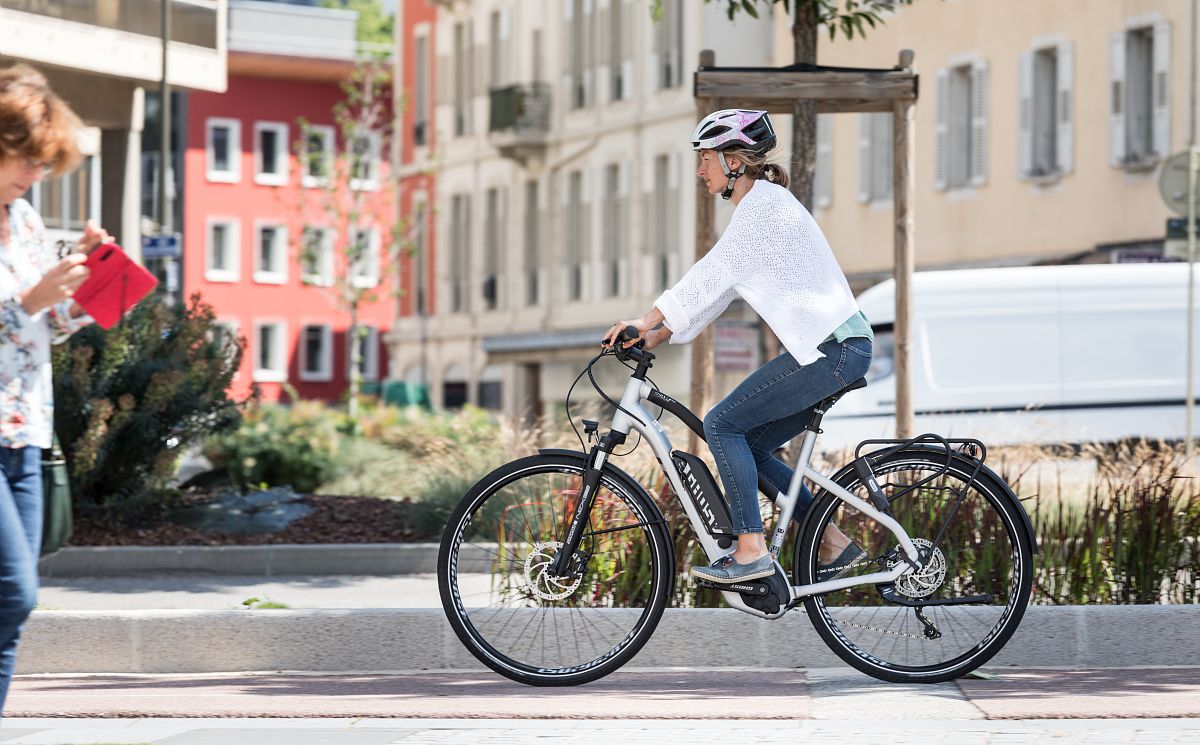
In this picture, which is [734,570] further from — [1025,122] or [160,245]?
[1025,122]

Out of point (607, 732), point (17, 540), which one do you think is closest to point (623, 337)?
point (607, 732)

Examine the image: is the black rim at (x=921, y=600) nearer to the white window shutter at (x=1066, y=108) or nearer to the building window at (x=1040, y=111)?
the white window shutter at (x=1066, y=108)

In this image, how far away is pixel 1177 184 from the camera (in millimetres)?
19812

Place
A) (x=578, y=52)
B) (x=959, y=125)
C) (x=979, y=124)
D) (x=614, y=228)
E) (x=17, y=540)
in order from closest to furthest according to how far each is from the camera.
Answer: (x=17, y=540), (x=979, y=124), (x=959, y=125), (x=614, y=228), (x=578, y=52)

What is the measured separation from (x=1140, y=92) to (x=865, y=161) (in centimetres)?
673

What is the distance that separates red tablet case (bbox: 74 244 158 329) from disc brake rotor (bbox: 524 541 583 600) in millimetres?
2079

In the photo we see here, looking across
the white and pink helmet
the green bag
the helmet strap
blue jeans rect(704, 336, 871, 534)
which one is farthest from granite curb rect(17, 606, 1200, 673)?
the green bag

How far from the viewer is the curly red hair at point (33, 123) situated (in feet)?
19.2

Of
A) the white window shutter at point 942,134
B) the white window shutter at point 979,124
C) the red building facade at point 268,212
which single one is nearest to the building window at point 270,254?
the red building facade at point 268,212

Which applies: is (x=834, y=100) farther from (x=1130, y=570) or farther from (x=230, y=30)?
(x=230, y=30)

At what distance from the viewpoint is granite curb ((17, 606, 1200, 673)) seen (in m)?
8.12

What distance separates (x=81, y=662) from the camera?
848cm

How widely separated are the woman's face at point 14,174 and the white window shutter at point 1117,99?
28.7 metres

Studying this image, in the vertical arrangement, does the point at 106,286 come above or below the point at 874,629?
above
